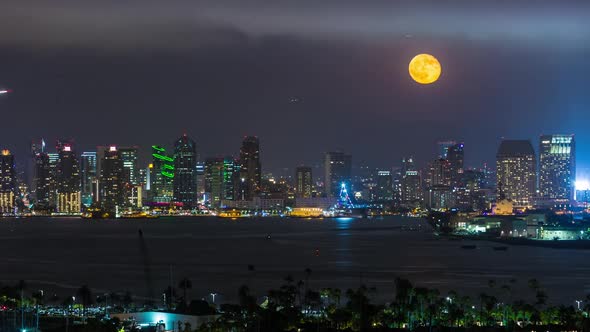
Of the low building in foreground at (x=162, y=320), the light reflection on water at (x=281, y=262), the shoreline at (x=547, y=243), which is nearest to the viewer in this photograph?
the low building in foreground at (x=162, y=320)

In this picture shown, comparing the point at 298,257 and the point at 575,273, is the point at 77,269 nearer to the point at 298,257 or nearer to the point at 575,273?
the point at 298,257

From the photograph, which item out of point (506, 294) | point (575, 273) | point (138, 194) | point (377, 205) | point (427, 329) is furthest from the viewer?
point (377, 205)

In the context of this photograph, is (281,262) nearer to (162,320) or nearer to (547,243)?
(547,243)

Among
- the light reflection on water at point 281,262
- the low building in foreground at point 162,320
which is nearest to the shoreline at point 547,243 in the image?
the light reflection on water at point 281,262

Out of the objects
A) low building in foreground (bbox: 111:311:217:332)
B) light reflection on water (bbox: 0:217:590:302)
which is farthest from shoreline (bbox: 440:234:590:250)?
low building in foreground (bbox: 111:311:217:332)

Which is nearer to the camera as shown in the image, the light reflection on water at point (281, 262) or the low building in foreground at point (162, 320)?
the low building in foreground at point (162, 320)

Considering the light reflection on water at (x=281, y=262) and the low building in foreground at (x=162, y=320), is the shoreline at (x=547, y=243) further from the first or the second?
the low building in foreground at (x=162, y=320)

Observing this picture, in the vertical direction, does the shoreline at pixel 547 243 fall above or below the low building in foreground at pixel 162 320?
above

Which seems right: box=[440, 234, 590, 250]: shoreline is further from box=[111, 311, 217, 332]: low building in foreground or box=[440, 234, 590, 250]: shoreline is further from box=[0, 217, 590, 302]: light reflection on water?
box=[111, 311, 217, 332]: low building in foreground

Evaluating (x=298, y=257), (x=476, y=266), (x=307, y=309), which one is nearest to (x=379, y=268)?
(x=476, y=266)

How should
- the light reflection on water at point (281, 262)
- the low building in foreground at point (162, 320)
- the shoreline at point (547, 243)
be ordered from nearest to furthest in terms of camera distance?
the low building in foreground at point (162, 320)
the light reflection on water at point (281, 262)
the shoreline at point (547, 243)

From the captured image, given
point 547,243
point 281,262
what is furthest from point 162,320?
point 547,243
